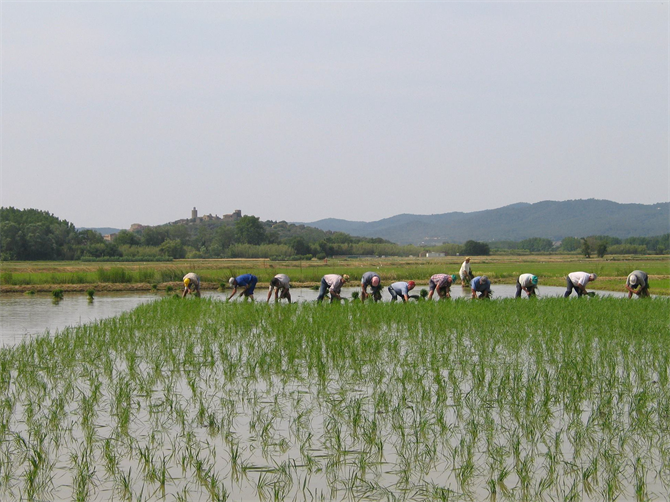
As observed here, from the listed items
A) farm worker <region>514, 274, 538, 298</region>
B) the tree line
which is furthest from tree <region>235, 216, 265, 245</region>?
farm worker <region>514, 274, 538, 298</region>

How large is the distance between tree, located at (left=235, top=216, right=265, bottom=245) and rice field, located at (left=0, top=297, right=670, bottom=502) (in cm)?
10715

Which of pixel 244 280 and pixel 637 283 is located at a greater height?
pixel 244 280

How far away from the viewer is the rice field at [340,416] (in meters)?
4.80

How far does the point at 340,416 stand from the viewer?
6480 mm

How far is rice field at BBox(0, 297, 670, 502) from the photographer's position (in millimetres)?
4805

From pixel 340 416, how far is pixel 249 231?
113 metres

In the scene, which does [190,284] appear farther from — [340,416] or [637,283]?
[340,416]

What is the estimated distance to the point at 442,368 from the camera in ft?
28.4

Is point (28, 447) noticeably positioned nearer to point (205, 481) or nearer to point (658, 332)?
point (205, 481)

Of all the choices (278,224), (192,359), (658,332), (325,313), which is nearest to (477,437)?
(192,359)

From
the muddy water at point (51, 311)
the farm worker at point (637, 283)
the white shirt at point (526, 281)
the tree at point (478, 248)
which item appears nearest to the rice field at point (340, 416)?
the muddy water at point (51, 311)

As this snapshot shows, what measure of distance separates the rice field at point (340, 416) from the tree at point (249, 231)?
352 ft

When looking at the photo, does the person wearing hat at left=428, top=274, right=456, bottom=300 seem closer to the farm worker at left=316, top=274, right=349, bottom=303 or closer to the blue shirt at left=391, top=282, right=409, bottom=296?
the blue shirt at left=391, top=282, right=409, bottom=296

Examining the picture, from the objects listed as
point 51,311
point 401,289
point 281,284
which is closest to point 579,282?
point 401,289
